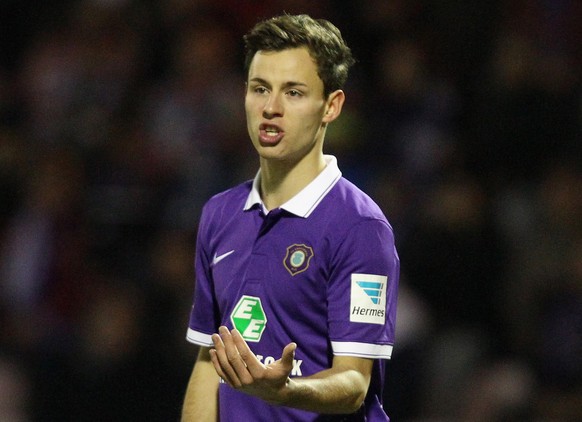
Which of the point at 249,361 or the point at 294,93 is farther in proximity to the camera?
the point at 294,93

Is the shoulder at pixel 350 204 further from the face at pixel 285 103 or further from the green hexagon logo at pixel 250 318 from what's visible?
the green hexagon logo at pixel 250 318

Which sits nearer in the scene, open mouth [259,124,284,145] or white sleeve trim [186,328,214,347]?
open mouth [259,124,284,145]

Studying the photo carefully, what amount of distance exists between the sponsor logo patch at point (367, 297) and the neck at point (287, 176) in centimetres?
36

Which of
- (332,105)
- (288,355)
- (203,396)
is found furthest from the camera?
(203,396)

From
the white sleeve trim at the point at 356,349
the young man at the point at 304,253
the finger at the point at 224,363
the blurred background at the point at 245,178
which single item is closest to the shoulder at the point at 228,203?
the young man at the point at 304,253

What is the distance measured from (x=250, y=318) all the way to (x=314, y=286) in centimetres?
21

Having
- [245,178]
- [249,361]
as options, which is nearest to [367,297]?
[249,361]

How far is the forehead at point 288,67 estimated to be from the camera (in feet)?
10.3

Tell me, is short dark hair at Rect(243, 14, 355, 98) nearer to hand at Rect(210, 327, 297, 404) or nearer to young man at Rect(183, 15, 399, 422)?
young man at Rect(183, 15, 399, 422)

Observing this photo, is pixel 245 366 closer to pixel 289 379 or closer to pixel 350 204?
pixel 289 379

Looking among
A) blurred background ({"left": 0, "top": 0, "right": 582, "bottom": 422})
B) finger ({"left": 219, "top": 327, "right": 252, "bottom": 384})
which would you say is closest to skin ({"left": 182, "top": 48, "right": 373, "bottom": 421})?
finger ({"left": 219, "top": 327, "right": 252, "bottom": 384})

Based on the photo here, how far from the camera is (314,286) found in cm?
309

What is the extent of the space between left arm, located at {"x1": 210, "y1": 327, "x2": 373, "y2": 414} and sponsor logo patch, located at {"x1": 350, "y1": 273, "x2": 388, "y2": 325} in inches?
4.5

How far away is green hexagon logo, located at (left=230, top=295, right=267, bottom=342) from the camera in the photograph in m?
3.12
